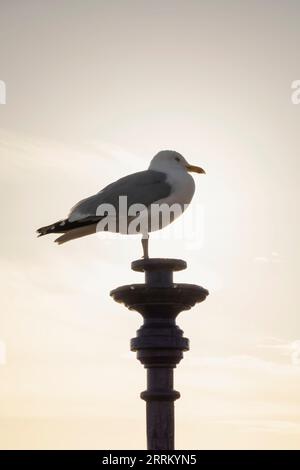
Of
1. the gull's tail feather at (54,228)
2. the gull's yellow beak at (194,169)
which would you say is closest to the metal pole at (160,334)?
the gull's tail feather at (54,228)

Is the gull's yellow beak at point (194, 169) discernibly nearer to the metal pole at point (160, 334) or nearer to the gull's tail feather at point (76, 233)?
the gull's tail feather at point (76, 233)

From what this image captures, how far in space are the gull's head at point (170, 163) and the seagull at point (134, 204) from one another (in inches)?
0.6

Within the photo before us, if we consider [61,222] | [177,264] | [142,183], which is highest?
[142,183]

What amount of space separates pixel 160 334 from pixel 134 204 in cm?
242

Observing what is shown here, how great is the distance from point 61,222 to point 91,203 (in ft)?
2.02

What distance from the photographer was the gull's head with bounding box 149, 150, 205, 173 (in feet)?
37.3

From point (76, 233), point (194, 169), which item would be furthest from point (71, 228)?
point (194, 169)

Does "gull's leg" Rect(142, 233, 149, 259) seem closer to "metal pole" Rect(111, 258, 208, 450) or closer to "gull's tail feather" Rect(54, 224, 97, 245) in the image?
"gull's tail feather" Rect(54, 224, 97, 245)

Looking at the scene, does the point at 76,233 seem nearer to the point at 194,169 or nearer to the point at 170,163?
the point at 170,163

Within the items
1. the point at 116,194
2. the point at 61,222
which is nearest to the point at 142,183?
the point at 116,194

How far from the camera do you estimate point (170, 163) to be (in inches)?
450
